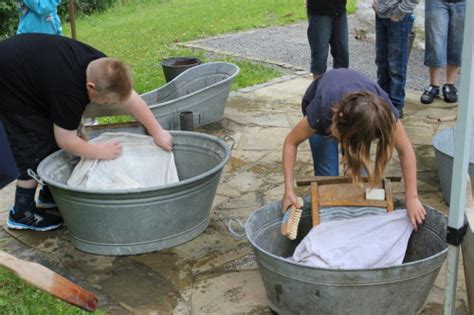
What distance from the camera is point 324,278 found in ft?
7.50

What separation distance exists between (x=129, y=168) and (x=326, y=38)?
243 centimetres

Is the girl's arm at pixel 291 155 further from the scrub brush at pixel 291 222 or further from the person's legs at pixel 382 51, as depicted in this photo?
the person's legs at pixel 382 51

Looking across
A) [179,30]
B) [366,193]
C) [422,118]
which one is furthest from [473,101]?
[179,30]

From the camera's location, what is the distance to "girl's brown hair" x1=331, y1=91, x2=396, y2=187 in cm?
236

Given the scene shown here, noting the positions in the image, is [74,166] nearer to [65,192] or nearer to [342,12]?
[65,192]

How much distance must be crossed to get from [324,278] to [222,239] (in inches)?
46.1

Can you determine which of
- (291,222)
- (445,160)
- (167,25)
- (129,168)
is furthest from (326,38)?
(167,25)

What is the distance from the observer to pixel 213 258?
3.20 meters

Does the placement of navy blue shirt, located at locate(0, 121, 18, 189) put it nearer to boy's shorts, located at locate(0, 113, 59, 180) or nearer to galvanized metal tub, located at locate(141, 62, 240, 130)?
boy's shorts, located at locate(0, 113, 59, 180)

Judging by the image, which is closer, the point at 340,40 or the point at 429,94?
the point at 340,40

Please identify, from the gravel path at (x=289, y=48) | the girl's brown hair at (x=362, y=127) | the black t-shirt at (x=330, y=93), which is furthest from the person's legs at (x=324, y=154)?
the gravel path at (x=289, y=48)

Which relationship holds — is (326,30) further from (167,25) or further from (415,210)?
(167,25)

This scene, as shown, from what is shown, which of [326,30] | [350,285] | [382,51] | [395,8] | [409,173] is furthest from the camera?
[326,30]

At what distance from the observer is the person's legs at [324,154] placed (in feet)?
10.6
